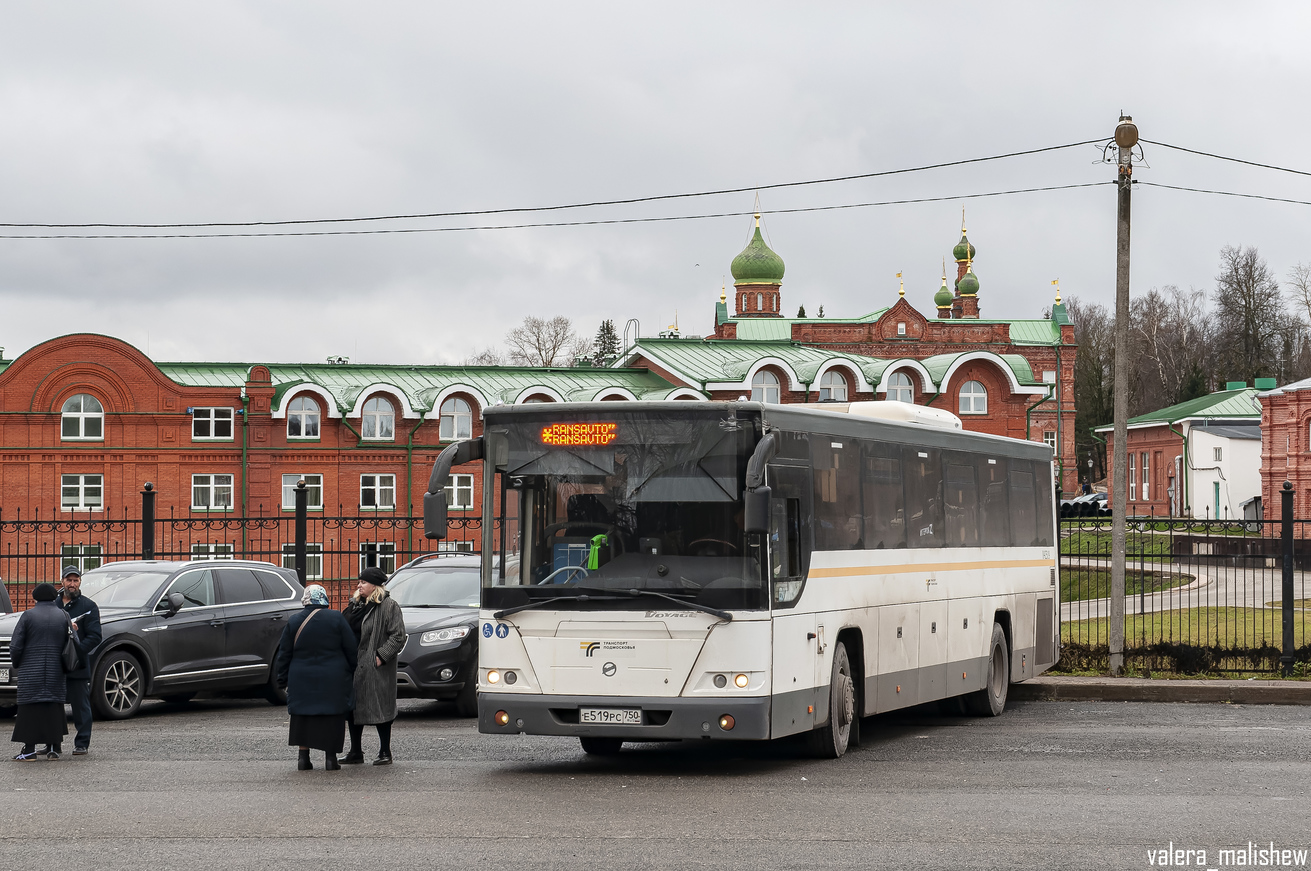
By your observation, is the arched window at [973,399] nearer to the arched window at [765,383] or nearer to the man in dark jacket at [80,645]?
the arched window at [765,383]

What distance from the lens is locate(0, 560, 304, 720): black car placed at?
16266 mm

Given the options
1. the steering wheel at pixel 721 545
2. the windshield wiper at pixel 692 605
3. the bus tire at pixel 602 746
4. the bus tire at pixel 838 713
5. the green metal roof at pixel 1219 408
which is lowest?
the bus tire at pixel 602 746

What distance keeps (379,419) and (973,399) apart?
2373cm

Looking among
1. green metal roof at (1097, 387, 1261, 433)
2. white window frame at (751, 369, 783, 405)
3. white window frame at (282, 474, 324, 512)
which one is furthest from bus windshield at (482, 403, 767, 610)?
green metal roof at (1097, 387, 1261, 433)

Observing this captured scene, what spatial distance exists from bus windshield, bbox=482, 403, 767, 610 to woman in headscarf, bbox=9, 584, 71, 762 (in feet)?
13.5

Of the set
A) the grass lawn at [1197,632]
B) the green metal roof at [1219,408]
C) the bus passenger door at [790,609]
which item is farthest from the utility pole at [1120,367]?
the green metal roof at [1219,408]

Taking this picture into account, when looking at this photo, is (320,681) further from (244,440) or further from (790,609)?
(244,440)

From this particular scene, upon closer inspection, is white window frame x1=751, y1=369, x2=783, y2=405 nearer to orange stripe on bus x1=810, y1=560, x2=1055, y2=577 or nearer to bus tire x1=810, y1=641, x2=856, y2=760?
orange stripe on bus x1=810, y1=560, x2=1055, y2=577

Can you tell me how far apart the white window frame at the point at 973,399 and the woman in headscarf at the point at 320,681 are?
5123 cm

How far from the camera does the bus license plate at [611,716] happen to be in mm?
11406

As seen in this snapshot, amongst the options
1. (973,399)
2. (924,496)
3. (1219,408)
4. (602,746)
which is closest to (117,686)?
(602,746)

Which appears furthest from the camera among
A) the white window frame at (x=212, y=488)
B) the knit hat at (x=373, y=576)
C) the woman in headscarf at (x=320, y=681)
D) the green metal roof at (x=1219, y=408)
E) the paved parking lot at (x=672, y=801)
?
the green metal roof at (x=1219, y=408)

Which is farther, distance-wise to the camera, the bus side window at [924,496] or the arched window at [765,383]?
the arched window at [765,383]

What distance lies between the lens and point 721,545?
11445 mm
